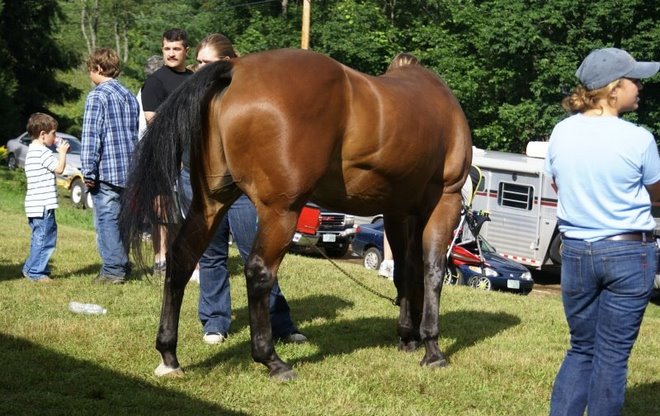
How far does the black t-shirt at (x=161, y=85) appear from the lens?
802cm

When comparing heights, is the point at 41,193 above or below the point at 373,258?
above

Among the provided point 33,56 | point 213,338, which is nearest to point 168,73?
point 213,338

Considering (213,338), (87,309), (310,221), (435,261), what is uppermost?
(435,261)

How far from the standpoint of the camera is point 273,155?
528 centimetres

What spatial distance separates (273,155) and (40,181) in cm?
476

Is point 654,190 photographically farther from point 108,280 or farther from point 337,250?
point 337,250

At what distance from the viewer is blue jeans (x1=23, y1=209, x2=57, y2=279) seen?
29.7 feet

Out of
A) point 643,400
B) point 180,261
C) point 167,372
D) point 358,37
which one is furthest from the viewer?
point 358,37

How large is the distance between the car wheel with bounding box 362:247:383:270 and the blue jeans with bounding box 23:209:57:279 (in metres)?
11.5

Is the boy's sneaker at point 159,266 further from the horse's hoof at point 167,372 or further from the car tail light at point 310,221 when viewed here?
the car tail light at point 310,221

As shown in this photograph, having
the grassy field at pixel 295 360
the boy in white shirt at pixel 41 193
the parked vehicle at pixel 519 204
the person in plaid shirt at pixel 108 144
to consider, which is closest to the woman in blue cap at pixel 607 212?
the grassy field at pixel 295 360

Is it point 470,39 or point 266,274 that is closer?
point 266,274

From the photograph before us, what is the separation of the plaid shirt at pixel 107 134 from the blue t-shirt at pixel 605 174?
5.31 meters

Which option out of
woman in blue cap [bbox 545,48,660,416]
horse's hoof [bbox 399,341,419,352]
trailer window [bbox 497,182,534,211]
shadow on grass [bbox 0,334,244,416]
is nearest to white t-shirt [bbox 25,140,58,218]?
shadow on grass [bbox 0,334,244,416]
